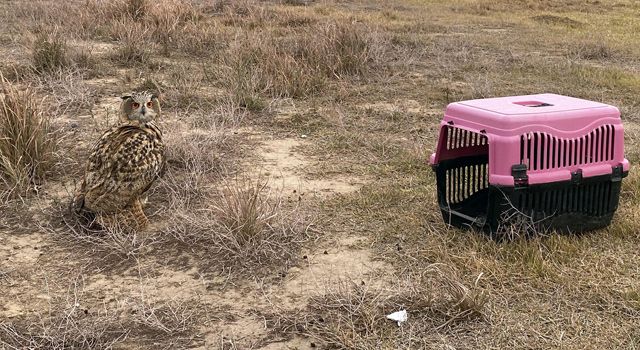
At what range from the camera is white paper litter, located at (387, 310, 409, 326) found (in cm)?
256

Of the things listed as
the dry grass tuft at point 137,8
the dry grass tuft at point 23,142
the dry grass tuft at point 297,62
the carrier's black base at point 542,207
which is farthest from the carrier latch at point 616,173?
the dry grass tuft at point 137,8

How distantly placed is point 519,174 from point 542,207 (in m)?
0.28

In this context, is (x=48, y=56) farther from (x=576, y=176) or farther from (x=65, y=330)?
(x=576, y=176)

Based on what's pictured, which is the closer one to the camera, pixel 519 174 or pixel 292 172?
pixel 519 174

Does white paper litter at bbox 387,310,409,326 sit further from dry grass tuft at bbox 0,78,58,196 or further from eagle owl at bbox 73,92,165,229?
dry grass tuft at bbox 0,78,58,196

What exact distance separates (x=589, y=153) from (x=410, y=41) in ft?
22.6

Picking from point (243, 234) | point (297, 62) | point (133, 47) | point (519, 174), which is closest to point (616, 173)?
point (519, 174)

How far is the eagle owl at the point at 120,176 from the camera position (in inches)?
133

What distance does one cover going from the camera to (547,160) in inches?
123

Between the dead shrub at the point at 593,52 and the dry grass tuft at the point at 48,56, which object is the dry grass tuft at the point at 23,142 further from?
the dead shrub at the point at 593,52

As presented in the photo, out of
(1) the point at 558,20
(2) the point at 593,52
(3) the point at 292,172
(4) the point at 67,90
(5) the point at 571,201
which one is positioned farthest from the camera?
(1) the point at 558,20

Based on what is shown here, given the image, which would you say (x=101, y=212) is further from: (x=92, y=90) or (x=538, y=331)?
(x=92, y=90)

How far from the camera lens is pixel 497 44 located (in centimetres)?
1028

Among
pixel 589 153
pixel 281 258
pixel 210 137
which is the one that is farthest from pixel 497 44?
pixel 281 258
